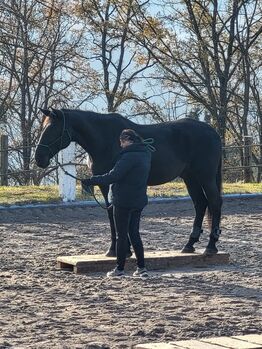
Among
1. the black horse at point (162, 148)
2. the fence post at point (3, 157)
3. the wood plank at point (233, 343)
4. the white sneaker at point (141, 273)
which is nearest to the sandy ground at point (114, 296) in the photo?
the white sneaker at point (141, 273)

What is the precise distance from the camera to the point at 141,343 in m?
6.99

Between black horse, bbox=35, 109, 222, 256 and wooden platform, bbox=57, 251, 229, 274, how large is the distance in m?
0.17

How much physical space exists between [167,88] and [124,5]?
434 centimetres

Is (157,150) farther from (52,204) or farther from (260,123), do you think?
(260,123)

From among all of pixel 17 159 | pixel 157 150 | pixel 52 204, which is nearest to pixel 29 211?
pixel 52 204

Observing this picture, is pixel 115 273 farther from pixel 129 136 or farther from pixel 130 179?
pixel 129 136

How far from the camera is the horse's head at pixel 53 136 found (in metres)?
11.8

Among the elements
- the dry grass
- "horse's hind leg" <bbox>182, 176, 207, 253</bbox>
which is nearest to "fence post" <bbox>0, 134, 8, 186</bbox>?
the dry grass

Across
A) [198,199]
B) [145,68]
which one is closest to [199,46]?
[145,68]

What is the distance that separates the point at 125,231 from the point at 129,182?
62 centimetres

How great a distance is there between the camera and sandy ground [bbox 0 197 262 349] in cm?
740

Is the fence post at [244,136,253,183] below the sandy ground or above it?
above

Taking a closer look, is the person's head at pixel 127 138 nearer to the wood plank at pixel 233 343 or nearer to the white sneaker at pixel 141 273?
the white sneaker at pixel 141 273

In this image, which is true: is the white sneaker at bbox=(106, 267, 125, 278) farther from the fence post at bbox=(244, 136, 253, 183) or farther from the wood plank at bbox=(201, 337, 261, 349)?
the fence post at bbox=(244, 136, 253, 183)
